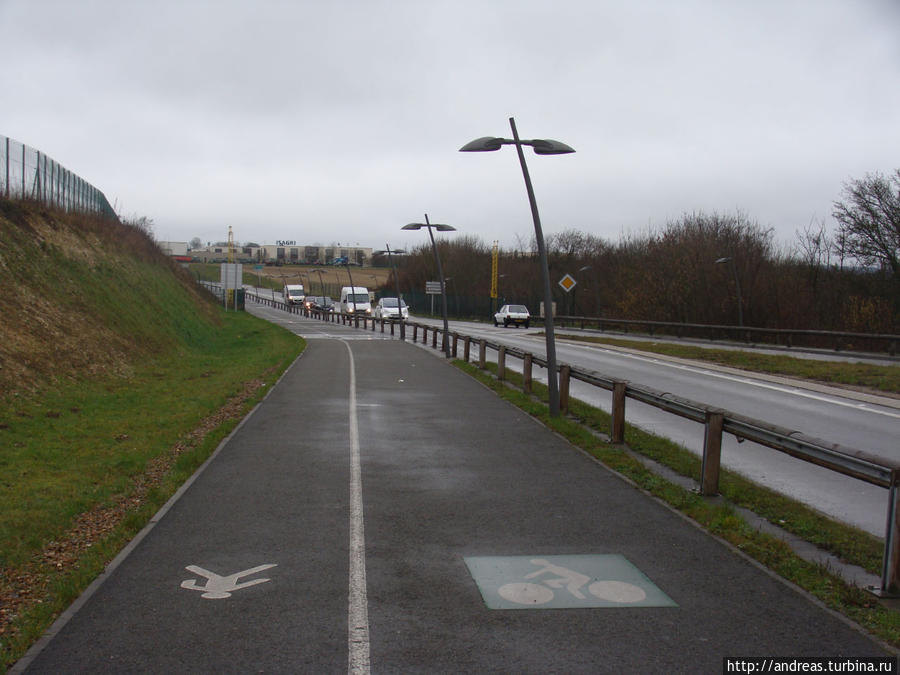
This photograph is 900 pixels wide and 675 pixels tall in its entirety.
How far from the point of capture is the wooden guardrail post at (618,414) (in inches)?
424

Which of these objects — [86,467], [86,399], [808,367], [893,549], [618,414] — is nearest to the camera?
[893,549]

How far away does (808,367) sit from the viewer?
22906 millimetres

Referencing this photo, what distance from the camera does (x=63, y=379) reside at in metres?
15.3

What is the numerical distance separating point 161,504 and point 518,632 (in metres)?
4.47

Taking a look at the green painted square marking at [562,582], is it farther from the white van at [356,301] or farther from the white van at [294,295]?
the white van at [294,295]

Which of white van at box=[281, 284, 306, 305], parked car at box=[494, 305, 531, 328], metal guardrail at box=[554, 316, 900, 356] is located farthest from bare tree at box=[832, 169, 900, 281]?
white van at box=[281, 284, 306, 305]

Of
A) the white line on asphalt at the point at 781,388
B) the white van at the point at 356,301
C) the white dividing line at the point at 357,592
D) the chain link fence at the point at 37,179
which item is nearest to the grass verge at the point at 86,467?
the white dividing line at the point at 357,592

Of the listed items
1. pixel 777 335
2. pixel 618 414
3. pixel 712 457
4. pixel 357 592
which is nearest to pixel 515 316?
pixel 777 335

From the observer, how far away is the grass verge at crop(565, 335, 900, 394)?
19500 millimetres

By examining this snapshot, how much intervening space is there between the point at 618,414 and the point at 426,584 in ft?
19.4

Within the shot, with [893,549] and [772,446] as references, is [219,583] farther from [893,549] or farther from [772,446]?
[772,446]

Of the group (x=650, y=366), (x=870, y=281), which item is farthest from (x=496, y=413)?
(x=870, y=281)

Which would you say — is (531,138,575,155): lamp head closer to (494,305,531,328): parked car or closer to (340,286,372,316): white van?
(494,305,531,328): parked car

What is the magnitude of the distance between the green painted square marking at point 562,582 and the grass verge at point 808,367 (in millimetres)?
14906
